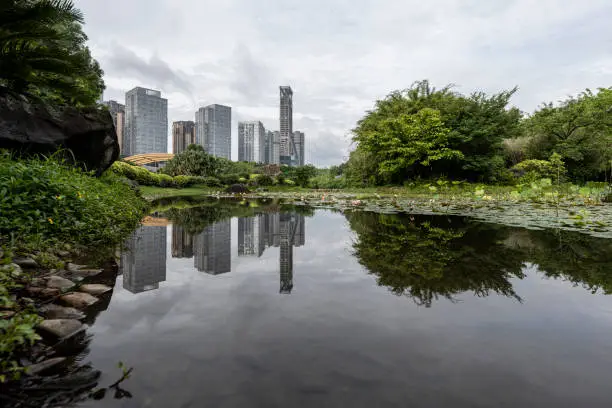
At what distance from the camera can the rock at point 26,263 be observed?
2.33m

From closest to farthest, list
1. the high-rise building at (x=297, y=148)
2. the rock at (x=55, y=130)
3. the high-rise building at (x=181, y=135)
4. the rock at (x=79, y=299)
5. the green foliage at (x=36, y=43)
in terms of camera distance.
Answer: the rock at (x=79, y=299)
the green foliage at (x=36, y=43)
the rock at (x=55, y=130)
the high-rise building at (x=181, y=135)
the high-rise building at (x=297, y=148)

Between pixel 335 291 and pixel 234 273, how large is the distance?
3.17ft

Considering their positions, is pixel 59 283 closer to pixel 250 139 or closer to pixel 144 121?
pixel 144 121

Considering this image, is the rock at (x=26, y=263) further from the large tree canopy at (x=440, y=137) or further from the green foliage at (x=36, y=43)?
the large tree canopy at (x=440, y=137)

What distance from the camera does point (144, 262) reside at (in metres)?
3.07

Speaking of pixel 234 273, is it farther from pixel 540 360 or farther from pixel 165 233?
pixel 165 233

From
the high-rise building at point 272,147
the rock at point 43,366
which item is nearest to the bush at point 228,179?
the rock at point 43,366

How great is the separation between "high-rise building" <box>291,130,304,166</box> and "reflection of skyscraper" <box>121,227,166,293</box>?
335ft

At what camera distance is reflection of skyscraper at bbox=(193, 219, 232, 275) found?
9.77 ft

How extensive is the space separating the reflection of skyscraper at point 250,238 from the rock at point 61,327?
199cm

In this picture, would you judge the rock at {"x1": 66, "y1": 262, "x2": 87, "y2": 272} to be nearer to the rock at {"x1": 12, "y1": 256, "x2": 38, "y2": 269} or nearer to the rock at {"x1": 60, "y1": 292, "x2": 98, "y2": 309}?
the rock at {"x1": 12, "y1": 256, "x2": 38, "y2": 269}

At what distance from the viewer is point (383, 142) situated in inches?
699

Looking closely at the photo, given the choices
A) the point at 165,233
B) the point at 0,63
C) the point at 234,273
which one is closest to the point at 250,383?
the point at 234,273

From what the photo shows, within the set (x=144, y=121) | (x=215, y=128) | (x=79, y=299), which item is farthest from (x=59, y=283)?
(x=215, y=128)
